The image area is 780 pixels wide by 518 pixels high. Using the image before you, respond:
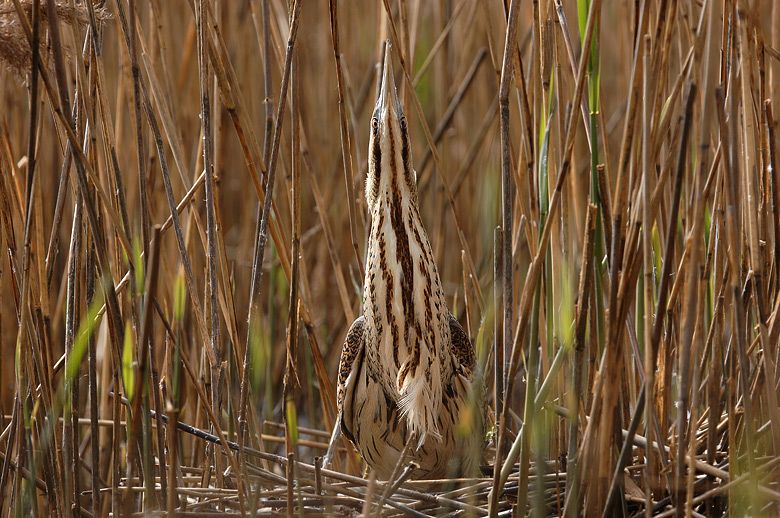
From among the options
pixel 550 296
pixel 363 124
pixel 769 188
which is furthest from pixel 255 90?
pixel 769 188

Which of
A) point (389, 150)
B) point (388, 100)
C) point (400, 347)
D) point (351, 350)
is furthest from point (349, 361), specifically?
point (388, 100)

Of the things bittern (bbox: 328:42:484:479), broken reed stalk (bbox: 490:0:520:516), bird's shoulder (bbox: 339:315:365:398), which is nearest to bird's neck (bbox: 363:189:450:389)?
bittern (bbox: 328:42:484:479)

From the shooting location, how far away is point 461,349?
2.43 metres

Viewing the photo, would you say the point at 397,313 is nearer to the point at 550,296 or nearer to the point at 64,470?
the point at 550,296

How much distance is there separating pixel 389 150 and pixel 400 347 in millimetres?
469

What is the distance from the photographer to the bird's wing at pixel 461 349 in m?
2.42

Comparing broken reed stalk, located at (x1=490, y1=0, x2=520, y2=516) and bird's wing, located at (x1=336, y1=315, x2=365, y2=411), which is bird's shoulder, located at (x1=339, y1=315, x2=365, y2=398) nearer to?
bird's wing, located at (x1=336, y1=315, x2=365, y2=411)

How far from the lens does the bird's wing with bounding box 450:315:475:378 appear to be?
95.1 inches

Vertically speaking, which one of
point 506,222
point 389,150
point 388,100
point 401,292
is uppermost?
point 388,100

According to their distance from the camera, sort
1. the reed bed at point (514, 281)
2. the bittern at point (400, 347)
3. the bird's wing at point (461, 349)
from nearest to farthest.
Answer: the reed bed at point (514, 281) < the bittern at point (400, 347) < the bird's wing at point (461, 349)

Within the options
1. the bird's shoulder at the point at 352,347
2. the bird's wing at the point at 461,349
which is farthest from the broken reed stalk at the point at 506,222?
the bird's shoulder at the point at 352,347

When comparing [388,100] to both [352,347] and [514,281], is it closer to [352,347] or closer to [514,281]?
[514,281]

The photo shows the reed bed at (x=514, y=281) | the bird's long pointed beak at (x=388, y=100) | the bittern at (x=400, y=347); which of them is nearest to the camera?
the reed bed at (x=514, y=281)

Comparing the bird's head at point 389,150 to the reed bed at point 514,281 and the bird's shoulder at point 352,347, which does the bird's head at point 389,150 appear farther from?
the bird's shoulder at point 352,347
